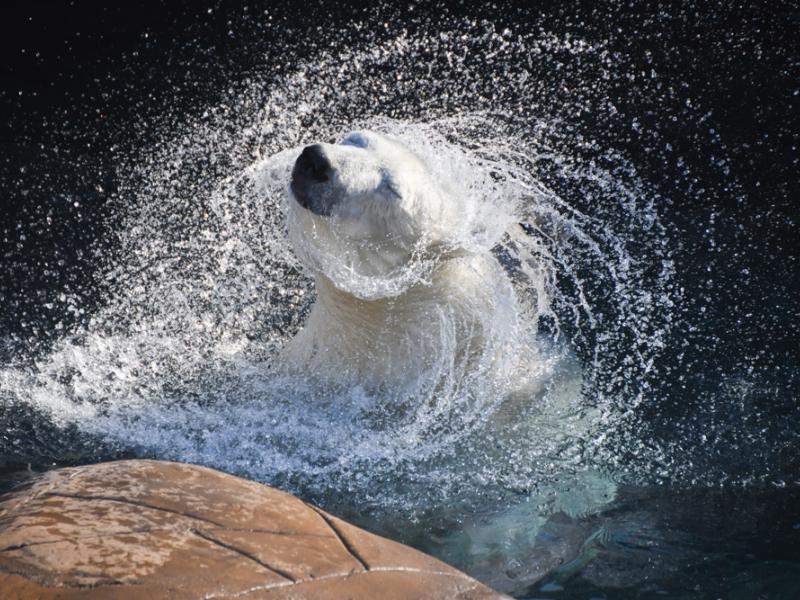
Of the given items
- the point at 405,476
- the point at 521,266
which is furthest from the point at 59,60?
the point at 405,476

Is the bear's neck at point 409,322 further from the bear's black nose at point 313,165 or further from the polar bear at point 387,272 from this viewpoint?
the bear's black nose at point 313,165

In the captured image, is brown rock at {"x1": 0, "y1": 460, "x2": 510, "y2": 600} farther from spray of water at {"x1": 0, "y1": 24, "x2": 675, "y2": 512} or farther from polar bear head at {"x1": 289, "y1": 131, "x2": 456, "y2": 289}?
polar bear head at {"x1": 289, "y1": 131, "x2": 456, "y2": 289}

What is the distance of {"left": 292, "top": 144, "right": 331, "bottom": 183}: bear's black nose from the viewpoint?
9.62 ft

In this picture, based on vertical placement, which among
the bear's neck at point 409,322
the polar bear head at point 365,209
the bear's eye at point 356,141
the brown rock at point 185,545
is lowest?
the brown rock at point 185,545

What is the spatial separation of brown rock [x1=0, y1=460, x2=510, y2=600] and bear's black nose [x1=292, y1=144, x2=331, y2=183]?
1138 millimetres

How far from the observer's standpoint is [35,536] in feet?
5.71

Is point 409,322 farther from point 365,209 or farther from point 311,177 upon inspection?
point 311,177

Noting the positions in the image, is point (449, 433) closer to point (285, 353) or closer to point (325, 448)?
point (325, 448)

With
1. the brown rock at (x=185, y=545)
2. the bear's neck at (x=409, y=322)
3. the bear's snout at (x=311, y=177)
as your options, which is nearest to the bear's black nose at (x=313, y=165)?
the bear's snout at (x=311, y=177)

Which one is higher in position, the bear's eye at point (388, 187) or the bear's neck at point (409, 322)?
the bear's eye at point (388, 187)

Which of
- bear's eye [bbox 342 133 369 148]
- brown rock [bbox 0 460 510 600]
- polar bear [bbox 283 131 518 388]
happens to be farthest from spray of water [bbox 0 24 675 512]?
brown rock [bbox 0 460 510 600]

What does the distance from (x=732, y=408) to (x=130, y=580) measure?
282cm

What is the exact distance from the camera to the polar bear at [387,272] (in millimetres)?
3039

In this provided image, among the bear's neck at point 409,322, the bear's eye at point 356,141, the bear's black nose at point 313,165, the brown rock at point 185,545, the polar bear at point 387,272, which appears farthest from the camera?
the bear's neck at point 409,322
